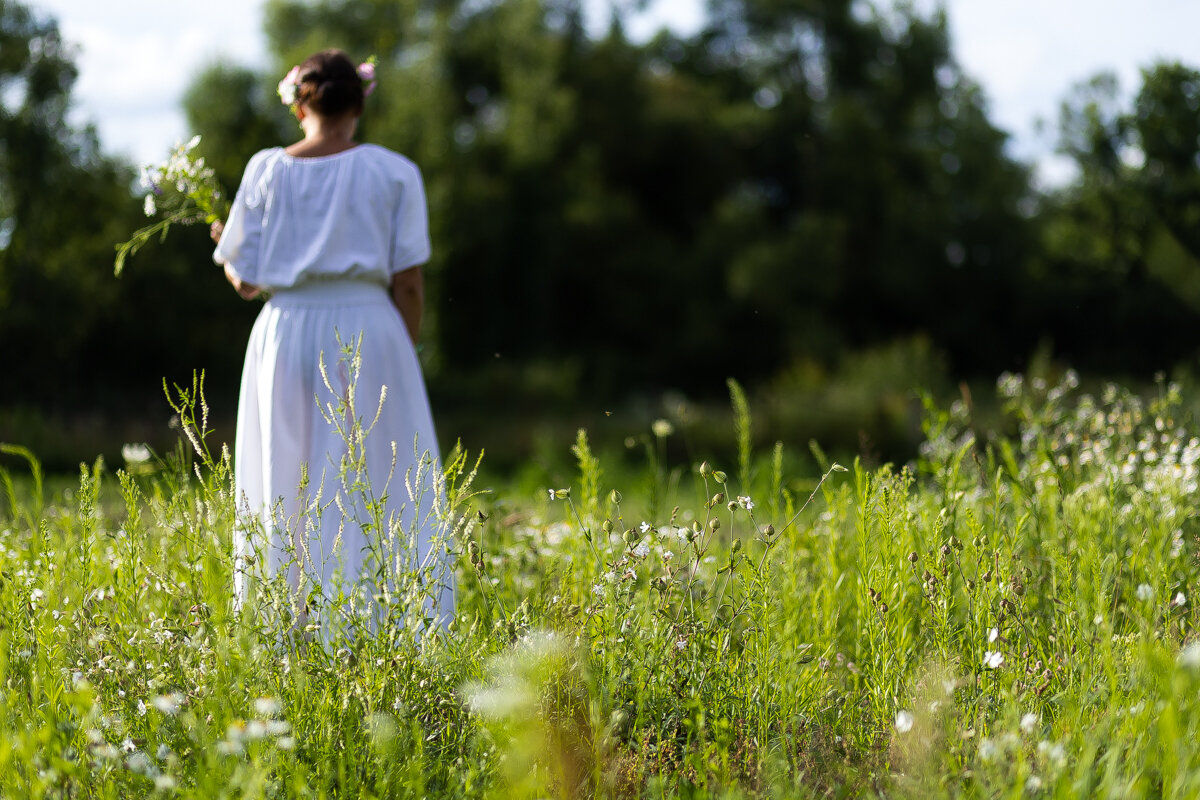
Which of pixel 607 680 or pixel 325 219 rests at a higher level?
pixel 325 219

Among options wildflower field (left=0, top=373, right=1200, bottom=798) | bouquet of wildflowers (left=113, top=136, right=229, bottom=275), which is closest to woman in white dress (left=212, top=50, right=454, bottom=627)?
bouquet of wildflowers (left=113, top=136, right=229, bottom=275)

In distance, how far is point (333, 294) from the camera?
3.46 meters

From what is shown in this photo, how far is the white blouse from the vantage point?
3381 millimetres

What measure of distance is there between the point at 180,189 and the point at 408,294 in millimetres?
825

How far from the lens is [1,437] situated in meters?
11.0

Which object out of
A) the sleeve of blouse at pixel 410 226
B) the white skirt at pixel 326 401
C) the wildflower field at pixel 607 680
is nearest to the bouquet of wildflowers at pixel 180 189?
the white skirt at pixel 326 401

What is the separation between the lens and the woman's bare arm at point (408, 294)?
3.55 m

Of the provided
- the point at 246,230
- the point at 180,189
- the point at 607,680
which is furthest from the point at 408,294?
the point at 607,680

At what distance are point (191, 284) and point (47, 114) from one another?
8.52 ft

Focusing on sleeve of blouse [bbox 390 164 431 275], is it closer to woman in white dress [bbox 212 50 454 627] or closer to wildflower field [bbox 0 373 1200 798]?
woman in white dress [bbox 212 50 454 627]

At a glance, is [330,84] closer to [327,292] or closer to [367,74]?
[367,74]

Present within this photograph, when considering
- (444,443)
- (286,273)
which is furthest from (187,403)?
(444,443)

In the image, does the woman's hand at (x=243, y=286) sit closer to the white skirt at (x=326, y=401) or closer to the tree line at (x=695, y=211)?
the white skirt at (x=326, y=401)

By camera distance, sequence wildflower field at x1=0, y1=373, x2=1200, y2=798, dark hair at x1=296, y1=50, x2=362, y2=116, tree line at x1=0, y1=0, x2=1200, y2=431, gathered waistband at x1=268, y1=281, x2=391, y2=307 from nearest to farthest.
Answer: wildflower field at x1=0, y1=373, x2=1200, y2=798, dark hair at x1=296, y1=50, x2=362, y2=116, gathered waistband at x1=268, y1=281, x2=391, y2=307, tree line at x1=0, y1=0, x2=1200, y2=431
